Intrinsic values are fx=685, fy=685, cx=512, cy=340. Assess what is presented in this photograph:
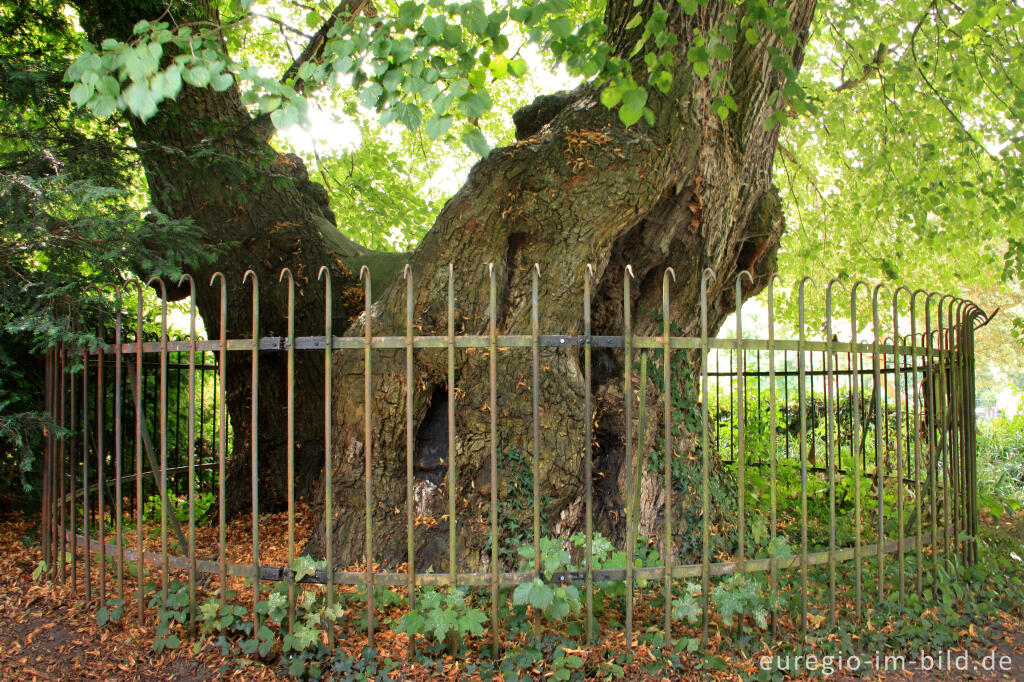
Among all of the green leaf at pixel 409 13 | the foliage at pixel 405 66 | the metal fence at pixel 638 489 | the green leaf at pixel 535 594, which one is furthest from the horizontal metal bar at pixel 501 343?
the green leaf at pixel 409 13

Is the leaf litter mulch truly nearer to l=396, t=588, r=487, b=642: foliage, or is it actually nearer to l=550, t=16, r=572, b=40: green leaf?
l=396, t=588, r=487, b=642: foliage

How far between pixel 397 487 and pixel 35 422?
226 centimetres

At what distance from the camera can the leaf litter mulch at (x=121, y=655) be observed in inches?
136

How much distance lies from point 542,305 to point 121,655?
10.4 feet

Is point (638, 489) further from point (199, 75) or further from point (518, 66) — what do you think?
point (199, 75)

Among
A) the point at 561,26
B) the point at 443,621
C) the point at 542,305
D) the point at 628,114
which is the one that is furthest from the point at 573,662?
the point at 561,26

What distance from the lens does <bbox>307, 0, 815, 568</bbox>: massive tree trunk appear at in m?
4.46

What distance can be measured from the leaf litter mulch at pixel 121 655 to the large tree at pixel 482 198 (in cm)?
112

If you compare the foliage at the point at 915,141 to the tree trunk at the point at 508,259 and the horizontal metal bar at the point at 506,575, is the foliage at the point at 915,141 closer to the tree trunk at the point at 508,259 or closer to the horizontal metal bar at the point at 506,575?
the tree trunk at the point at 508,259

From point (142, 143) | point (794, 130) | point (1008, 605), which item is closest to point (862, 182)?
point (794, 130)

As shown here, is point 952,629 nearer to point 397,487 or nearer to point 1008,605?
point 1008,605

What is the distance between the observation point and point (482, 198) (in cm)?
479

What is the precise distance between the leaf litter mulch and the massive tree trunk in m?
1.08

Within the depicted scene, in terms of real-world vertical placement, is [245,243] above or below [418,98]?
below
